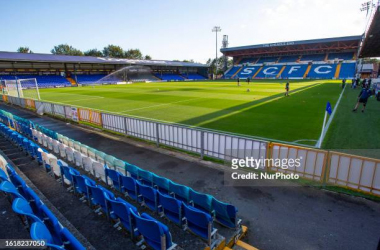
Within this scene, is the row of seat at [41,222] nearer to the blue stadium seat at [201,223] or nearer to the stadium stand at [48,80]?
the blue stadium seat at [201,223]

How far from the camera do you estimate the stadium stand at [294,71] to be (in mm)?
63531

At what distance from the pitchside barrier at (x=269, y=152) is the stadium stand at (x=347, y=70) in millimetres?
62702

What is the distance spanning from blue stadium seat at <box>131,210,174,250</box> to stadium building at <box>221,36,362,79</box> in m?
67.0

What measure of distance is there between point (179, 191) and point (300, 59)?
260 ft

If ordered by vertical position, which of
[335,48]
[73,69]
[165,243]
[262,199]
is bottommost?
[262,199]

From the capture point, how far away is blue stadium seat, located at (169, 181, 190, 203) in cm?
472

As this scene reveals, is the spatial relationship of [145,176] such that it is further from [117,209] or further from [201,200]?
[201,200]

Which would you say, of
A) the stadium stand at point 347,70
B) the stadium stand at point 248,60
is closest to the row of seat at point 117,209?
the stadium stand at point 347,70

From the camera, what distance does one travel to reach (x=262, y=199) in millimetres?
5652

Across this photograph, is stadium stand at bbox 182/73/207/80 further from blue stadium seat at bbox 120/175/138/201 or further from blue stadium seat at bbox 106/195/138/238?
blue stadium seat at bbox 106/195/138/238

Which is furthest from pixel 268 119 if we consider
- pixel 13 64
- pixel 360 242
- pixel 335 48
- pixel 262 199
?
pixel 335 48

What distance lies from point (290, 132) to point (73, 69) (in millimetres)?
65515

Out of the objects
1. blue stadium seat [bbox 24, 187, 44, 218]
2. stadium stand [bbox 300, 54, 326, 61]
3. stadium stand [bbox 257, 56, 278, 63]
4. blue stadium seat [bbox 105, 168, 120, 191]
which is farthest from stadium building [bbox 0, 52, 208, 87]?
blue stadium seat [bbox 24, 187, 44, 218]

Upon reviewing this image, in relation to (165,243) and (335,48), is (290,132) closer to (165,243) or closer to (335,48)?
(165,243)
